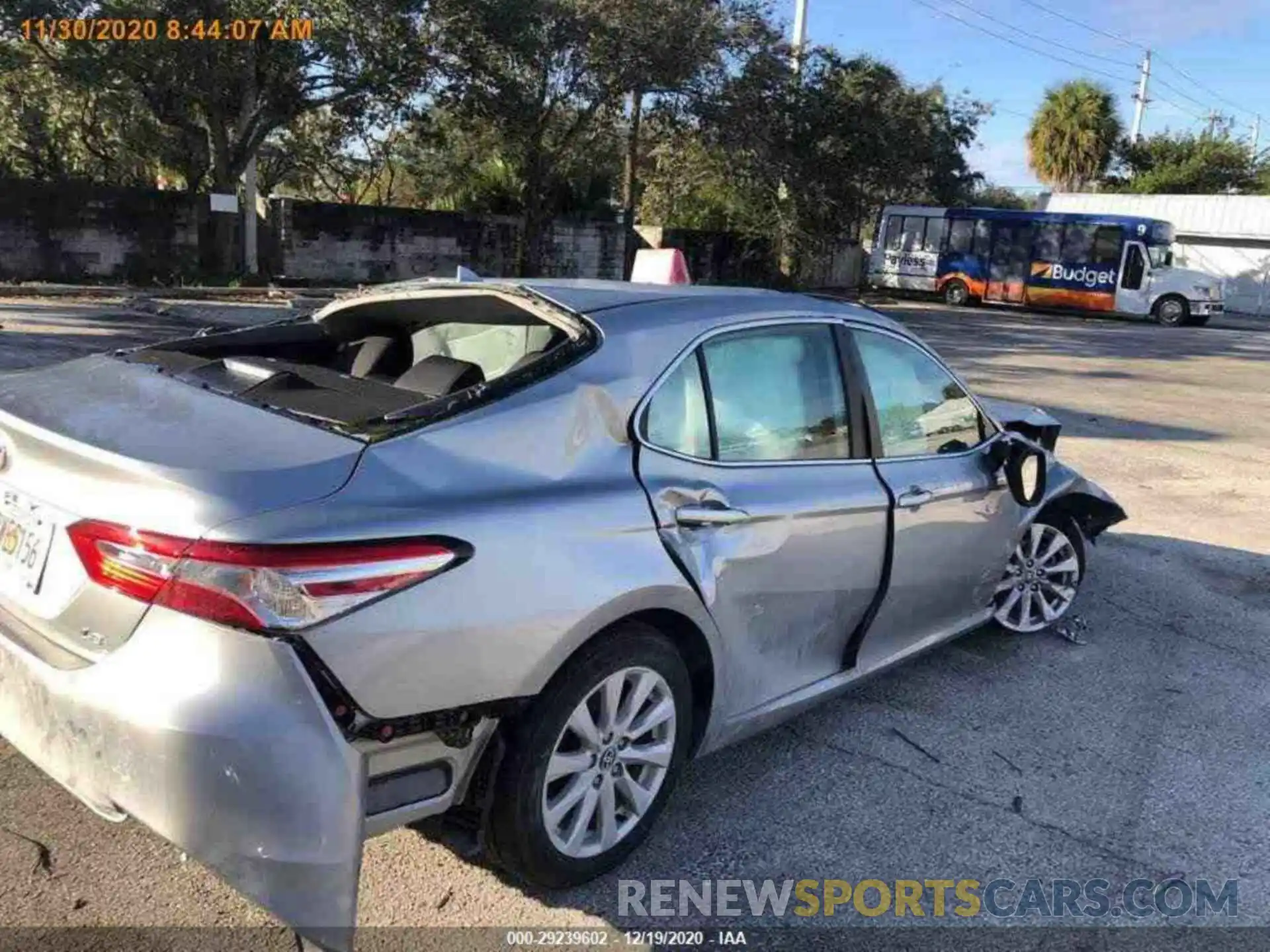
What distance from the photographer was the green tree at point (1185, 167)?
159 ft

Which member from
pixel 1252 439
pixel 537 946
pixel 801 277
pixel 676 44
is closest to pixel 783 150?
pixel 801 277

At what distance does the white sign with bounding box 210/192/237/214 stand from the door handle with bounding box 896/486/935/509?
18208mm

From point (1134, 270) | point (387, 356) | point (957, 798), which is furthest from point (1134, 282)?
point (387, 356)

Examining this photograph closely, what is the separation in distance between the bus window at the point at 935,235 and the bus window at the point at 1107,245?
14.4ft

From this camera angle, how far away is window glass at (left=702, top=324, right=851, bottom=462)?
3.19 meters

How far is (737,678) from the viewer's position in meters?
3.10

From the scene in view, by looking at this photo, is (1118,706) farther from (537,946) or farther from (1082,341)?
(1082,341)

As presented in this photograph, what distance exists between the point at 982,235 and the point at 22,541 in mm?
31591

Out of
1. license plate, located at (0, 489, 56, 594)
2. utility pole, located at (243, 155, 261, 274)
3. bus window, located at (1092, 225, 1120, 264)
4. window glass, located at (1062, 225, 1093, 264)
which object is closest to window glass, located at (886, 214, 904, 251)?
window glass, located at (1062, 225, 1093, 264)

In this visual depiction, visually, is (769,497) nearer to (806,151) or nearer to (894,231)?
(806,151)

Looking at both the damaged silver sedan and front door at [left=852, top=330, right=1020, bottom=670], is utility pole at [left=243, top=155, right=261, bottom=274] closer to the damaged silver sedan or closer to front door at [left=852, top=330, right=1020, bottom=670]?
the damaged silver sedan

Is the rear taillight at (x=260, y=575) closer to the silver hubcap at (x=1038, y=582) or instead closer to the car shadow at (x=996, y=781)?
the car shadow at (x=996, y=781)

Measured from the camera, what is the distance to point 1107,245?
28906mm

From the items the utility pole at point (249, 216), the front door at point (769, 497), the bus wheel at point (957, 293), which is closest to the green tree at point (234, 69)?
the utility pole at point (249, 216)
